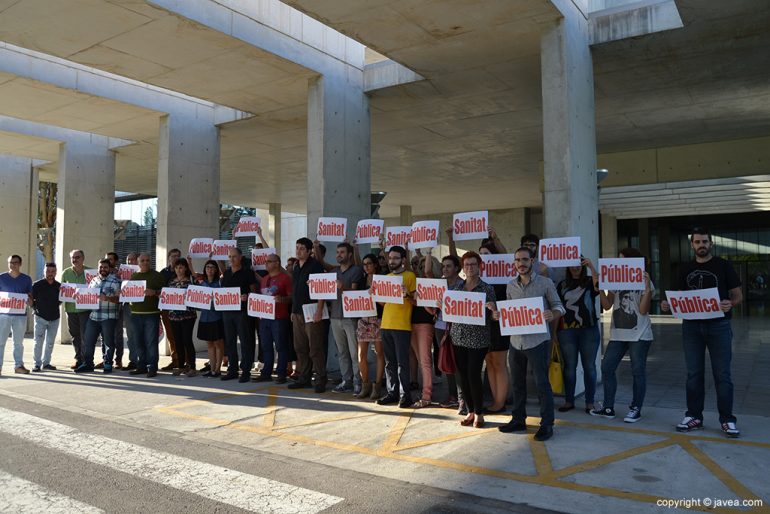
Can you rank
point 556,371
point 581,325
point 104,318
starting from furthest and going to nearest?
point 104,318 → point 556,371 → point 581,325

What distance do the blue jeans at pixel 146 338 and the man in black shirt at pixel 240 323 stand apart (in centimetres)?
130

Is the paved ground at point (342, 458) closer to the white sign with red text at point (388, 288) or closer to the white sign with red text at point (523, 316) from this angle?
the white sign with red text at point (523, 316)

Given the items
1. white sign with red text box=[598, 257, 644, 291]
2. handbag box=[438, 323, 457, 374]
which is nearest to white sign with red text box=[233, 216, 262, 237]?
handbag box=[438, 323, 457, 374]

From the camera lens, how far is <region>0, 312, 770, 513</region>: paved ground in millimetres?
4227

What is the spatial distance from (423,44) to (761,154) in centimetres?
1062

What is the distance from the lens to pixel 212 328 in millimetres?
9352

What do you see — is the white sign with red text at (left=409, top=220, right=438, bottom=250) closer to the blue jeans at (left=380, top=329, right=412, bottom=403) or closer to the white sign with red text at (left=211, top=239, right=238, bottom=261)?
the blue jeans at (left=380, top=329, right=412, bottom=403)

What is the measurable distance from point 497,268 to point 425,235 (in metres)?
1.02

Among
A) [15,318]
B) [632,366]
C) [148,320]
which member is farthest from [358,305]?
[15,318]

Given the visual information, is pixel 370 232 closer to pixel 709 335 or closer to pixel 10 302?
pixel 709 335

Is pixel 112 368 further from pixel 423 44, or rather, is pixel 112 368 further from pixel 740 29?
pixel 740 29

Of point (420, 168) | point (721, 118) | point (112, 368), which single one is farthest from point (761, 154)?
point (112, 368)

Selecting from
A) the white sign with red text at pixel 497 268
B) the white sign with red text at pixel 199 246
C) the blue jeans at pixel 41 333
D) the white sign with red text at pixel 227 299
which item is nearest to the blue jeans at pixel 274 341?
the white sign with red text at pixel 227 299

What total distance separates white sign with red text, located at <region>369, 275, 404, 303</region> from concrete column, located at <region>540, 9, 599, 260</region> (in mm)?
2420
